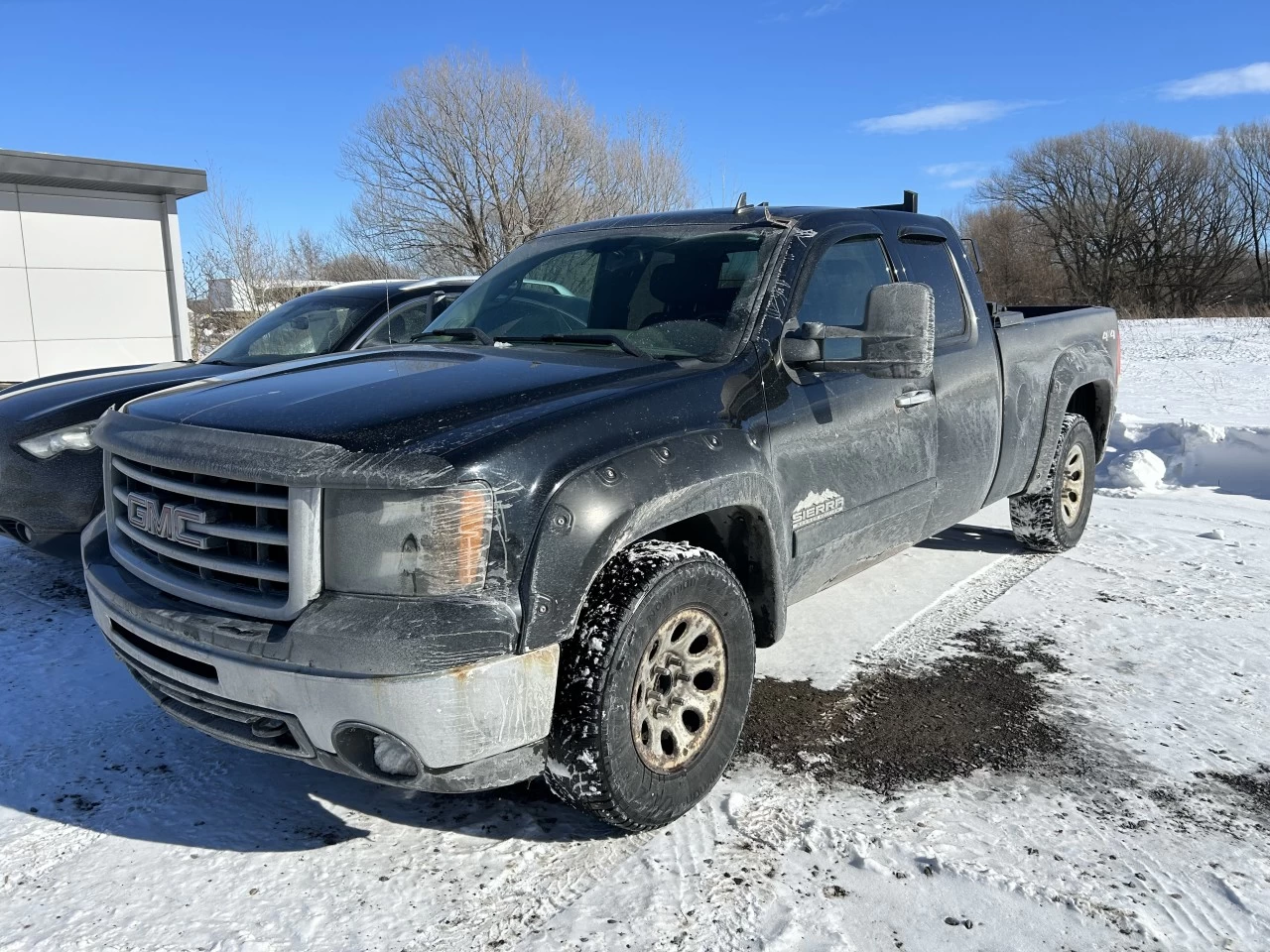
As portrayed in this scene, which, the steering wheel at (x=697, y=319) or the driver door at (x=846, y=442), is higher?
the steering wheel at (x=697, y=319)

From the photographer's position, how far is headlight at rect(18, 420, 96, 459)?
477cm

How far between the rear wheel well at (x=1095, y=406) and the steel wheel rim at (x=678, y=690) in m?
3.88

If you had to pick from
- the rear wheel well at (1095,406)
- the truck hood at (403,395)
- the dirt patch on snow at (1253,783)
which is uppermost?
the truck hood at (403,395)

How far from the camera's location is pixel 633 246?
402 centimetres

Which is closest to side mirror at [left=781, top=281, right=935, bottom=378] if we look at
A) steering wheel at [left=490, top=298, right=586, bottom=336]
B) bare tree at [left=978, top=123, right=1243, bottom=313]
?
steering wheel at [left=490, top=298, right=586, bottom=336]

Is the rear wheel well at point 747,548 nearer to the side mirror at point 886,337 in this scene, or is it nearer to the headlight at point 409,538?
the side mirror at point 886,337

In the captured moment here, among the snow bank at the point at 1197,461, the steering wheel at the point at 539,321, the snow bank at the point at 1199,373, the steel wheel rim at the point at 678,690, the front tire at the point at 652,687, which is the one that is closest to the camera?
the front tire at the point at 652,687

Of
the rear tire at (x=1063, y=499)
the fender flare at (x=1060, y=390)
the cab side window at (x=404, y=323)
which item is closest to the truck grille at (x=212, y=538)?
the cab side window at (x=404, y=323)

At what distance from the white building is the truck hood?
13.7 m

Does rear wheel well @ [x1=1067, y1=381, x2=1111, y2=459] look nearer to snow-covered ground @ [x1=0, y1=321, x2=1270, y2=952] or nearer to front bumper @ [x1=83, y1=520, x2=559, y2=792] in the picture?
snow-covered ground @ [x1=0, y1=321, x2=1270, y2=952]

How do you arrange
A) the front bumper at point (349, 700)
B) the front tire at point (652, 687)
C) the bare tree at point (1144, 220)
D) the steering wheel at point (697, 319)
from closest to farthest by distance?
the front bumper at point (349, 700), the front tire at point (652, 687), the steering wheel at point (697, 319), the bare tree at point (1144, 220)

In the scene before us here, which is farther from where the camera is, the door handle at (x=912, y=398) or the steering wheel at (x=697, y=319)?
the door handle at (x=912, y=398)

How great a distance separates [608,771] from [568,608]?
462mm

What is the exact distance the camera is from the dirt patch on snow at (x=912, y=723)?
3332 mm
